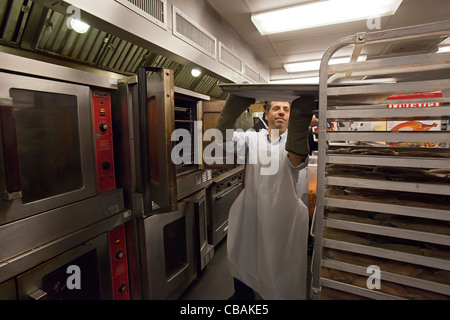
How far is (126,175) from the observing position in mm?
1688

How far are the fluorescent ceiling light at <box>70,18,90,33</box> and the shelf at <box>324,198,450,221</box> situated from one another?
1756 millimetres

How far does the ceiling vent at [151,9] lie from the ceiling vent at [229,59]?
963mm

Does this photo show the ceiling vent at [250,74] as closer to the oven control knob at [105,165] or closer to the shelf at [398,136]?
the oven control knob at [105,165]

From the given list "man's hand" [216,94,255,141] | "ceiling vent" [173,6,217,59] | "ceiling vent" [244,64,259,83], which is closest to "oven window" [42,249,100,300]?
"man's hand" [216,94,255,141]

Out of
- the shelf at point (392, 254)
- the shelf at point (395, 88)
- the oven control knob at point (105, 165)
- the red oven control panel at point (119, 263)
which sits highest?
the shelf at point (395, 88)

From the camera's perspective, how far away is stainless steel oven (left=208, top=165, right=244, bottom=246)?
2.73 meters

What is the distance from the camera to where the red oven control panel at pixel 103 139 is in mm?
1521

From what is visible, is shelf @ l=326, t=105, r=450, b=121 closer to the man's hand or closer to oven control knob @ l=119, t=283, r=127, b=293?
the man's hand

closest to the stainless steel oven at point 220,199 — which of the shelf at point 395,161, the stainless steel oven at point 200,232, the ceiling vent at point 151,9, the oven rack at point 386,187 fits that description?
the stainless steel oven at point 200,232

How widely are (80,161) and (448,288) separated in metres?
1.83

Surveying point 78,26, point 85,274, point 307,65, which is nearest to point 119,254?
point 85,274

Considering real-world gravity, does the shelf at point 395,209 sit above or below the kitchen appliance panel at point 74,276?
above
